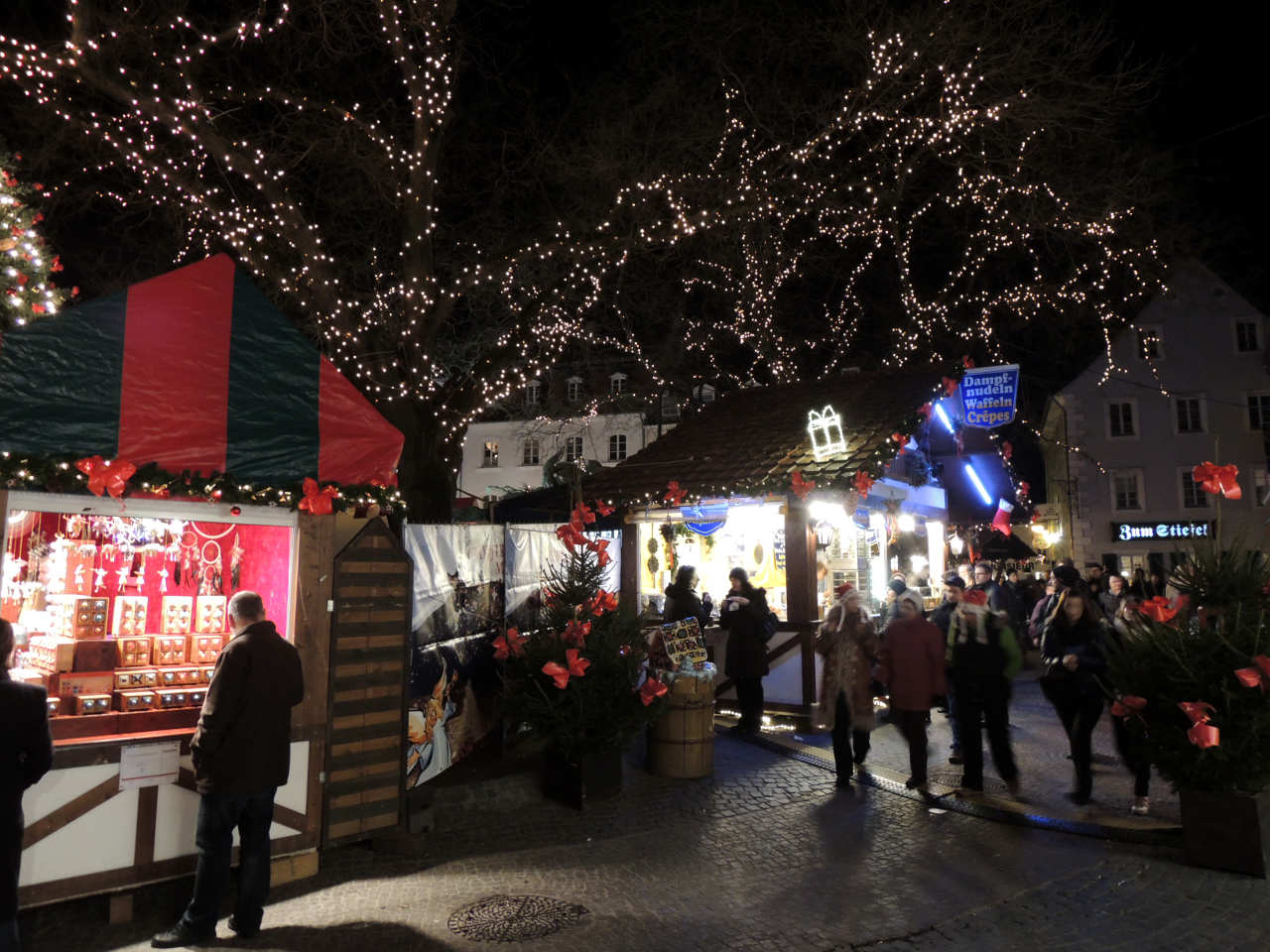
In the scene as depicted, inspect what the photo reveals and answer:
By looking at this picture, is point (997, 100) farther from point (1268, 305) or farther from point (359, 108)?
point (1268, 305)

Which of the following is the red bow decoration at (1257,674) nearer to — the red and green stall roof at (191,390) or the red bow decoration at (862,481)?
the red bow decoration at (862,481)

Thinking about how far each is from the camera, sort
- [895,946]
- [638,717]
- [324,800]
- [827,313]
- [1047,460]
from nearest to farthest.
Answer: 1. [895,946]
2. [324,800]
3. [638,717]
4. [827,313]
5. [1047,460]

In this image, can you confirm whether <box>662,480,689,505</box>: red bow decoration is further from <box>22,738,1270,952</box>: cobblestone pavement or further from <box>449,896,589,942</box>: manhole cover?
<box>449,896,589,942</box>: manhole cover

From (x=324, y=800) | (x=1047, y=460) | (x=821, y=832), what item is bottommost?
(x=821, y=832)

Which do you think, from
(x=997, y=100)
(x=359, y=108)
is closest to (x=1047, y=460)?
(x=997, y=100)

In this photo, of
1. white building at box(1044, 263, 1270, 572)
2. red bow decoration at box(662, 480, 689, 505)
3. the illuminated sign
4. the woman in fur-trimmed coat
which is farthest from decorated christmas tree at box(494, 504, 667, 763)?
the illuminated sign

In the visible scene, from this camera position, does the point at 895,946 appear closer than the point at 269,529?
Yes

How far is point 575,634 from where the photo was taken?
7.32 meters

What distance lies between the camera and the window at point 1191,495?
100ft

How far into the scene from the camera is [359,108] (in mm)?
12297

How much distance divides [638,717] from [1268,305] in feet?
109

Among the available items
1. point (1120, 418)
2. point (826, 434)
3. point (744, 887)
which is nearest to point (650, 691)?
point (744, 887)

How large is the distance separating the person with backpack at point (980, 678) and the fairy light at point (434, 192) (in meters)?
6.85

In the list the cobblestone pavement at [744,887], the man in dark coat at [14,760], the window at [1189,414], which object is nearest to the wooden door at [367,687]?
the cobblestone pavement at [744,887]
